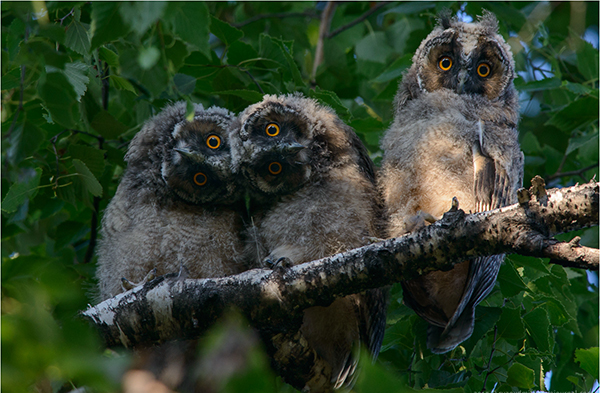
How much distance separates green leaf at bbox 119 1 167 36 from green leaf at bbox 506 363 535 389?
2126mm

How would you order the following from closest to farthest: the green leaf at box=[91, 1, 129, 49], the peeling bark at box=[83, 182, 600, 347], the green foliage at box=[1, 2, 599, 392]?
1. the green foliage at box=[1, 2, 599, 392]
2. the green leaf at box=[91, 1, 129, 49]
3. the peeling bark at box=[83, 182, 600, 347]

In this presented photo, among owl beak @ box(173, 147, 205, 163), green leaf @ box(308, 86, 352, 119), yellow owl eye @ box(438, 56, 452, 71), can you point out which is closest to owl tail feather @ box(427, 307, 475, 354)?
green leaf @ box(308, 86, 352, 119)

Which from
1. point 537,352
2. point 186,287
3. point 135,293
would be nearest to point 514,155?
point 537,352

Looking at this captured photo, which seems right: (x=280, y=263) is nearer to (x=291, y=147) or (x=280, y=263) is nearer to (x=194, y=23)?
(x=291, y=147)

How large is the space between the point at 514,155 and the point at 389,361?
136 centimetres

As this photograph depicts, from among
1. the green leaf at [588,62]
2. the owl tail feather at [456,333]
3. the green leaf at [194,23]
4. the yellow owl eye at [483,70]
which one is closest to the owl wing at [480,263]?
the owl tail feather at [456,333]

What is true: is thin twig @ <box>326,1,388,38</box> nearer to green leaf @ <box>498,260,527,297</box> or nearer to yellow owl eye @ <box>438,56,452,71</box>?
yellow owl eye @ <box>438,56,452,71</box>

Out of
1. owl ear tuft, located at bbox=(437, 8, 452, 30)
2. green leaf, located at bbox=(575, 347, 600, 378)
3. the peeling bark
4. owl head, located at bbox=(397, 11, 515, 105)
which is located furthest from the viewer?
owl ear tuft, located at bbox=(437, 8, 452, 30)

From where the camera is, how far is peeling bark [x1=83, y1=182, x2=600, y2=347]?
5.51ft

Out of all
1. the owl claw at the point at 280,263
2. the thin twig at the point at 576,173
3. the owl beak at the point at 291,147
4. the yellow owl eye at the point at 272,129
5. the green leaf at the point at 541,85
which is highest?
the green leaf at the point at 541,85

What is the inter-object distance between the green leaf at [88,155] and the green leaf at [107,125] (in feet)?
0.75

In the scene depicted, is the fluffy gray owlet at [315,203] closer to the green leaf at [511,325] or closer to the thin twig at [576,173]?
the green leaf at [511,325]

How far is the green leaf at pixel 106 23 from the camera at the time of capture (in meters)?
1.55

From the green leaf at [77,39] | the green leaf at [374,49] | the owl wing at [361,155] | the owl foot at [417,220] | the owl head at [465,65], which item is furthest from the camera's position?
the green leaf at [374,49]
